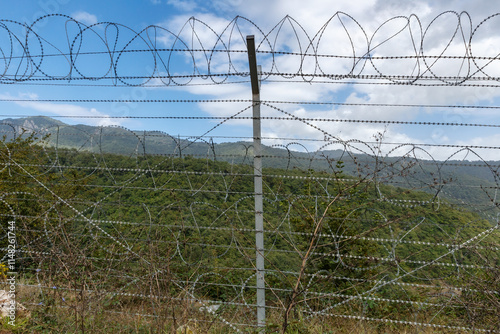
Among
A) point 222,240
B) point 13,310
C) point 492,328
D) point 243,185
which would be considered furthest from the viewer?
point 243,185

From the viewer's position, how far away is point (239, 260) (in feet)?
24.0

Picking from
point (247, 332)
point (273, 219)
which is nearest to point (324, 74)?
point (247, 332)

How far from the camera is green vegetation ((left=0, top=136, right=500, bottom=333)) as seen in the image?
312 cm

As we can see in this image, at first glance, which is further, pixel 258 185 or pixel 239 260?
pixel 239 260

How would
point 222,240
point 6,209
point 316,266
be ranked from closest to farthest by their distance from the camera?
point 316,266 < point 6,209 < point 222,240

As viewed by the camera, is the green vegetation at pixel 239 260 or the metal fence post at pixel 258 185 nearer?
the green vegetation at pixel 239 260

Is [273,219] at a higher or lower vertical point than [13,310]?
higher

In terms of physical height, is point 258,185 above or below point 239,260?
above

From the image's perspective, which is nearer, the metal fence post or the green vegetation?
the green vegetation

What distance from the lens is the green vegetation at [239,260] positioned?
10.2ft

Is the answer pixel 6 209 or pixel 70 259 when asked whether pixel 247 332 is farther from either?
pixel 6 209

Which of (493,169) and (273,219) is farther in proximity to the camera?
(273,219)

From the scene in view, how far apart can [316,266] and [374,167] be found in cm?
331

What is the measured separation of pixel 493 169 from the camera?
334 centimetres
